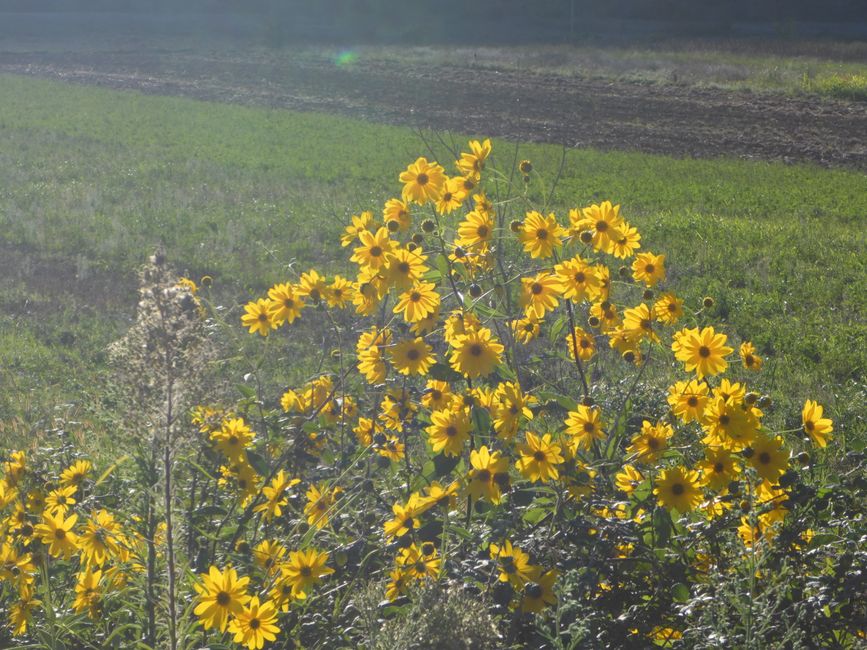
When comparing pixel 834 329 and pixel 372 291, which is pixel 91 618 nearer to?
pixel 372 291

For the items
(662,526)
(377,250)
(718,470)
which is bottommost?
(662,526)

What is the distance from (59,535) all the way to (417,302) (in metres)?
1.08

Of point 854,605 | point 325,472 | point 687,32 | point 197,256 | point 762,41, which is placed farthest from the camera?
point 687,32

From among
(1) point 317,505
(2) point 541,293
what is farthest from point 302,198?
(1) point 317,505

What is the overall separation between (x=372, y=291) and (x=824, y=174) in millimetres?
14704

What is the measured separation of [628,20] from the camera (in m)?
51.9

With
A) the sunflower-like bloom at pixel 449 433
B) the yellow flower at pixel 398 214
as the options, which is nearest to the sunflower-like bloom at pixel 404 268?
the yellow flower at pixel 398 214

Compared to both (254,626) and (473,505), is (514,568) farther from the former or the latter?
(254,626)

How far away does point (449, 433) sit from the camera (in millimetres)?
2662

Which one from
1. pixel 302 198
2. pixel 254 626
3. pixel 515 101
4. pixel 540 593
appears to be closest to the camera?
pixel 254 626

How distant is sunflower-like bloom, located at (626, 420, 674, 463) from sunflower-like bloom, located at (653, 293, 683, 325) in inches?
22.5

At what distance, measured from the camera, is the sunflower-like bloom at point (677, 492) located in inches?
98.5

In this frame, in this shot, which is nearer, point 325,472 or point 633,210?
point 325,472

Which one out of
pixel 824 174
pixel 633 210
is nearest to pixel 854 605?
pixel 633 210
